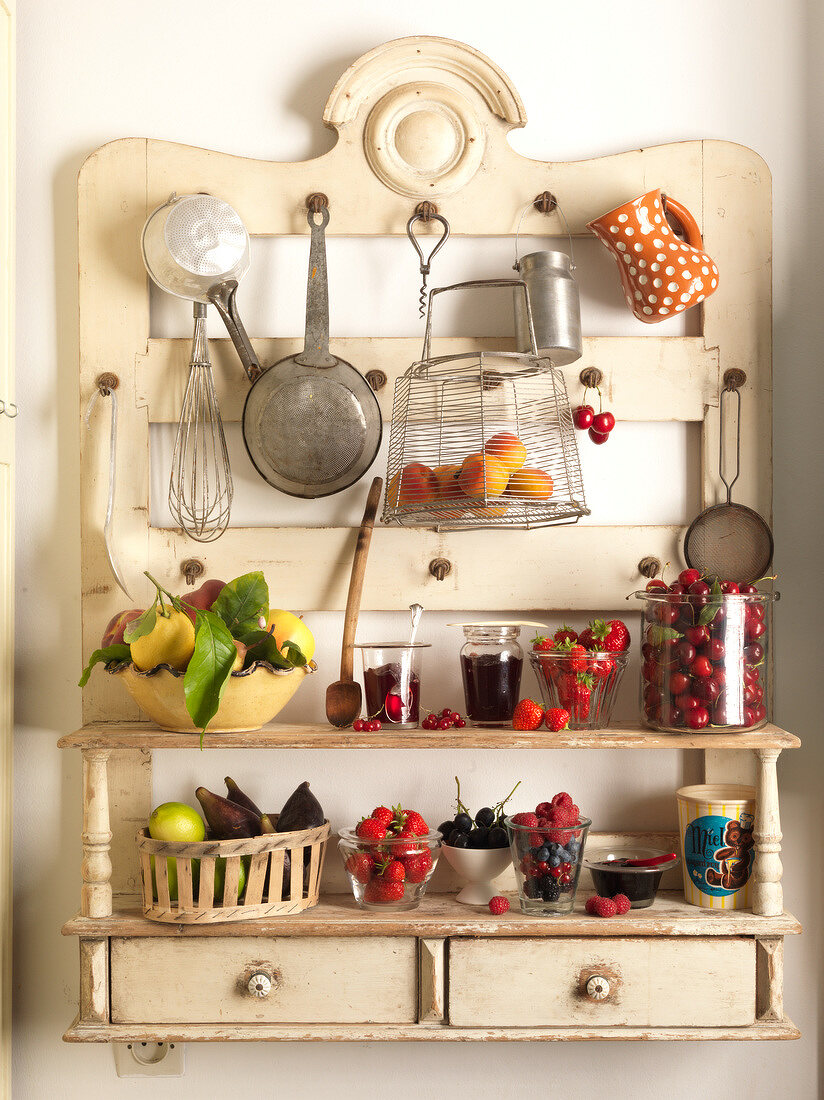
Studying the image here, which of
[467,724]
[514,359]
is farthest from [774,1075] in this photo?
[514,359]

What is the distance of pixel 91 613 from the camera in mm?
1466

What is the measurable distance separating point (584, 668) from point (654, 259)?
0.57m

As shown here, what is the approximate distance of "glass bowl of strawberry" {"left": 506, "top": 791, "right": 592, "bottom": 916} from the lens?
1.30m

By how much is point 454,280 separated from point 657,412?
355 mm

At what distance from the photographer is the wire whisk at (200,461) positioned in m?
1.45

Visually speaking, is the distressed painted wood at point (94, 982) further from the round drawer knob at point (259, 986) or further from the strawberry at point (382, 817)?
the strawberry at point (382, 817)

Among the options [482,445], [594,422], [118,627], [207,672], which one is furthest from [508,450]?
[118,627]

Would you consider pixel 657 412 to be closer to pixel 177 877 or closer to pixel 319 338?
pixel 319 338

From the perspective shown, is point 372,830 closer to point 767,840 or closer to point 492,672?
point 492,672

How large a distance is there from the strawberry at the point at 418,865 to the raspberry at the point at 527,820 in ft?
0.41

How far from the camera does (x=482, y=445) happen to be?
127 cm

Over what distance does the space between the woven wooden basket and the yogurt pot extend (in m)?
0.51

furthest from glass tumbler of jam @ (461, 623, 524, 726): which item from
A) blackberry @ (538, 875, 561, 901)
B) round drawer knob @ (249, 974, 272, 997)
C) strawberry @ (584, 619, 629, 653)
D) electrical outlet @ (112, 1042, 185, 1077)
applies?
electrical outlet @ (112, 1042, 185, 1077)

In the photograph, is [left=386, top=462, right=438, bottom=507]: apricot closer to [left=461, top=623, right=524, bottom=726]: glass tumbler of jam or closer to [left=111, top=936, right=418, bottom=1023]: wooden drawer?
[left=461, top=623, right=524, bottom=726]: glass tumbler of jam
